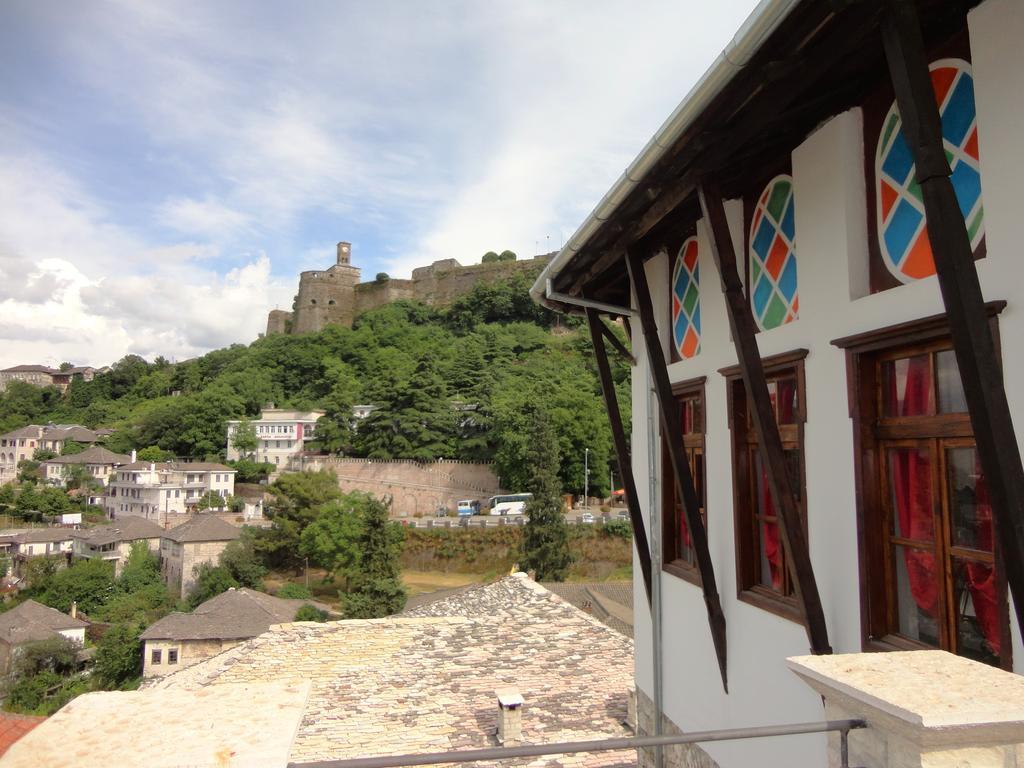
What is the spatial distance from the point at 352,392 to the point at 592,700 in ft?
175

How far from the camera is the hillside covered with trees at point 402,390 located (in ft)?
140

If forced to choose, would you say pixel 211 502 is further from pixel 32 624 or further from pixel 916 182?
pixel 916 182

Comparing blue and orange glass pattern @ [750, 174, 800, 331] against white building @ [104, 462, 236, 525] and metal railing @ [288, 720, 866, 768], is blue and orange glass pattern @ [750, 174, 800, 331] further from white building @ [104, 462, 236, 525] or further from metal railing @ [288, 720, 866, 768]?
white building @ [104, 462, 236, 525]

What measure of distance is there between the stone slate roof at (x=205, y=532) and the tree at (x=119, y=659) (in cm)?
831

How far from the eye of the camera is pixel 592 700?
8.57 m

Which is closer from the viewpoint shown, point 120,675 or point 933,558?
point 933,558

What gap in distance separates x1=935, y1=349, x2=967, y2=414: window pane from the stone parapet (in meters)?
1.26

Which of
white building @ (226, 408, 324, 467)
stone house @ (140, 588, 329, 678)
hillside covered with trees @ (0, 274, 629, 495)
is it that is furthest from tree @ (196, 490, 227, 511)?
stone house @ (140, 588, 329, 678)

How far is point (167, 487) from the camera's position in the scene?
5319 cm

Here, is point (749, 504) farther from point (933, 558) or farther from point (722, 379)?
point (933, 558)

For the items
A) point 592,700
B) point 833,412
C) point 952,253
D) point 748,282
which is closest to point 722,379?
point 748,282

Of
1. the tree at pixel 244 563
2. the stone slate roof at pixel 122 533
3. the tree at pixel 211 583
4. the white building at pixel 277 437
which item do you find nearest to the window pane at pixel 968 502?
the tree at pixel 211 583

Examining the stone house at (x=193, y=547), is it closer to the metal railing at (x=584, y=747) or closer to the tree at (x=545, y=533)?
the tree at (x=545, y=533)

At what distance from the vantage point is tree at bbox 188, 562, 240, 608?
35469 millimetres
